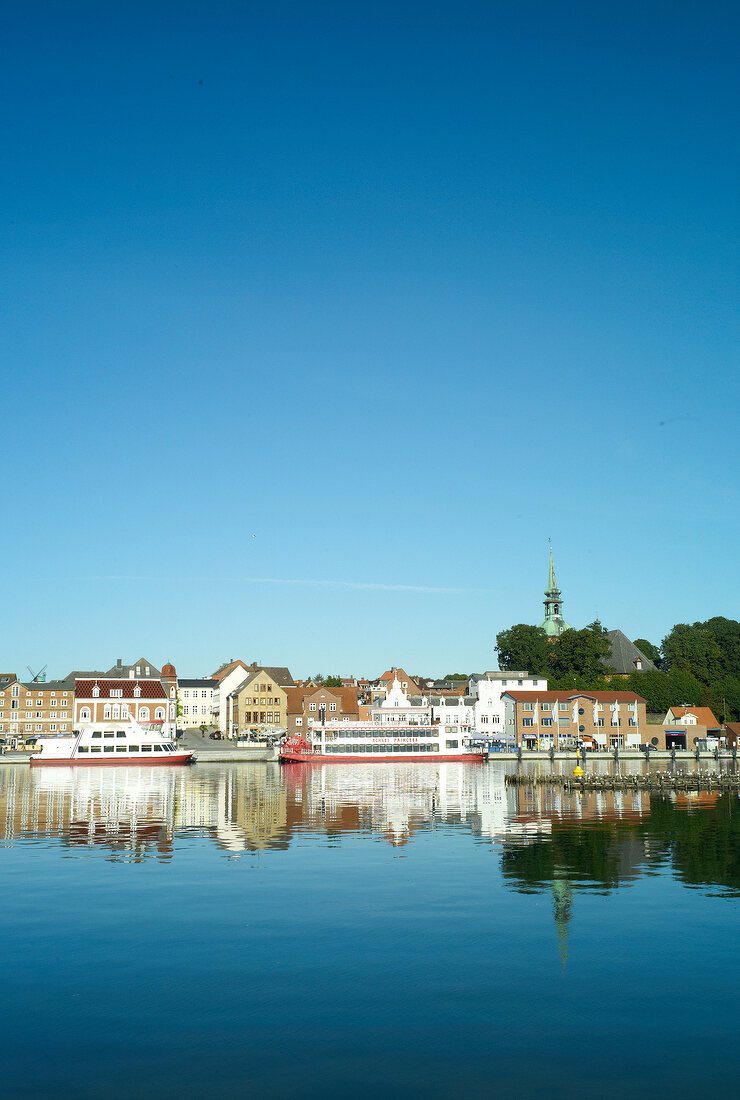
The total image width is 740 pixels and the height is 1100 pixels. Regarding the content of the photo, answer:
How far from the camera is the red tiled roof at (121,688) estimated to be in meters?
Answer: 150

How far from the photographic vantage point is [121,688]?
151 metres

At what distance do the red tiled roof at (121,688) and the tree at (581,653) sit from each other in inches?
2788

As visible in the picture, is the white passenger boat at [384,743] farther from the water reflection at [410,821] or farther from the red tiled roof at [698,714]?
the water reflection at [410,821]

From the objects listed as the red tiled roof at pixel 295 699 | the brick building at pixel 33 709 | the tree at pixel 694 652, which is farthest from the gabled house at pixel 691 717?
the brick building at pixel 33 709

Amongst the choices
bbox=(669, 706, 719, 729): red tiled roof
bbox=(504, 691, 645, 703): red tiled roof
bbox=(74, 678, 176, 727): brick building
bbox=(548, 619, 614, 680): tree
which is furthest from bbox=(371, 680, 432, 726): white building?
bbox=(669, 706, 719, 729): red tiled roof

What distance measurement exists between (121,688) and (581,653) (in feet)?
262

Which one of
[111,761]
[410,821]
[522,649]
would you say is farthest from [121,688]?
[410,821]

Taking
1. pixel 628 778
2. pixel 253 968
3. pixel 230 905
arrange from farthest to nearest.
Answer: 1. pixel 628 778
2. pixel 230 905
3. pixel 253 968

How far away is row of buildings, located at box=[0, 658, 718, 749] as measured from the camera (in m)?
147

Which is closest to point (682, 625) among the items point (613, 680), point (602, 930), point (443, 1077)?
point (613, 680)

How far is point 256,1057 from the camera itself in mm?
16859

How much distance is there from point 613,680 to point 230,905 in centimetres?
14407

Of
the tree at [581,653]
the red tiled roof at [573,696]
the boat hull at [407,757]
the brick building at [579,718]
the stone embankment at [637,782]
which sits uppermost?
the tree at [581,653]

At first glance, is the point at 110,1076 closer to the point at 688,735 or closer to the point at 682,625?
the point at 688,735
